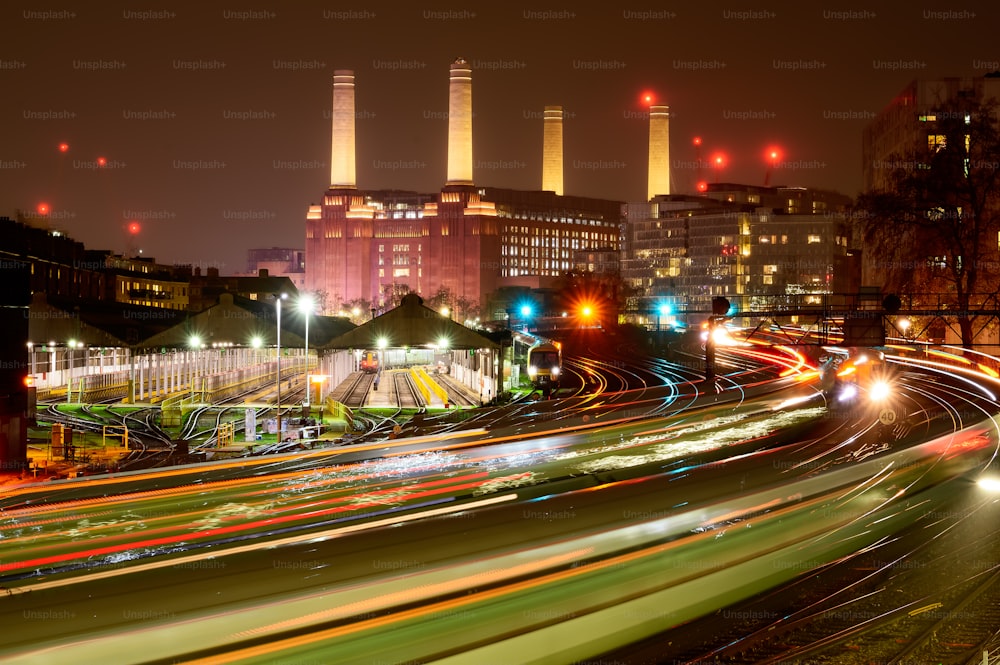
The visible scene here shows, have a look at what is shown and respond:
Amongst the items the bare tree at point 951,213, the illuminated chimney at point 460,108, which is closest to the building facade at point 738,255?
the illuminated chimney at point 460,108

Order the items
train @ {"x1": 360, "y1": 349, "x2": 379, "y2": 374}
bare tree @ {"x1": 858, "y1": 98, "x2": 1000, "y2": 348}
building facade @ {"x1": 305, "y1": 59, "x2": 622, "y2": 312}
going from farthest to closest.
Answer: building facade @ {"x1": 305, "y1": 59, "x2": 622, "y2": 312} < train @ {"x1": 360, "y1": 349, "x2": 379, "y2": 374} < bare tree @ {"x1": 858, "y1": 98, "x2": 1000, "y2": 348}

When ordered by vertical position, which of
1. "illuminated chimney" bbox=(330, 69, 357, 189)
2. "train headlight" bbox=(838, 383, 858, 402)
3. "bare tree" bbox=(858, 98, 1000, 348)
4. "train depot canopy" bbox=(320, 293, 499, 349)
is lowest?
"train headlight" bbox=(838, 383, 858, 402)

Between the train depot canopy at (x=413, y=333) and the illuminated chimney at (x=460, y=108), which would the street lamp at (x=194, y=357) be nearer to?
the train depot canopy at (x=413, y=333)

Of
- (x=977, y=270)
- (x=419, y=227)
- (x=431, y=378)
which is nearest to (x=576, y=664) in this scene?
(x=977, y=270)

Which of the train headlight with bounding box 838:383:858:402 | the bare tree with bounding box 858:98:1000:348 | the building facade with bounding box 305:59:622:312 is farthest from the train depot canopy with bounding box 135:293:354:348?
the building facade with bounding box 305:59:622:312

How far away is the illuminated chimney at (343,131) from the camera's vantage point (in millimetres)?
183250

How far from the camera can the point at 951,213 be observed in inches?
1807

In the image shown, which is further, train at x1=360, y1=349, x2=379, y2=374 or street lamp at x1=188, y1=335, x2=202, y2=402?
train at x1=360, y1=349, x2=379, y2=374

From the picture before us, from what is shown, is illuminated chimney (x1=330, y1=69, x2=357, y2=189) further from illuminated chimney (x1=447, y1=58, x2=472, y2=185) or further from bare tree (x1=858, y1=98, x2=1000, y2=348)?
bare tree (x1=858, y1=98, x2=1000, y2=348)

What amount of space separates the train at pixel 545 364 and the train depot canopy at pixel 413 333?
25.8ft

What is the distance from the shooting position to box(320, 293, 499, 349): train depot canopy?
1710 inches

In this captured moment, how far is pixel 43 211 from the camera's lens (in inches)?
4156

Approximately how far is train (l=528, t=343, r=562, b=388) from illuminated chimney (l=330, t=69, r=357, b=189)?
5490 inches

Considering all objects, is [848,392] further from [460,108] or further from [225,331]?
[460,108]
